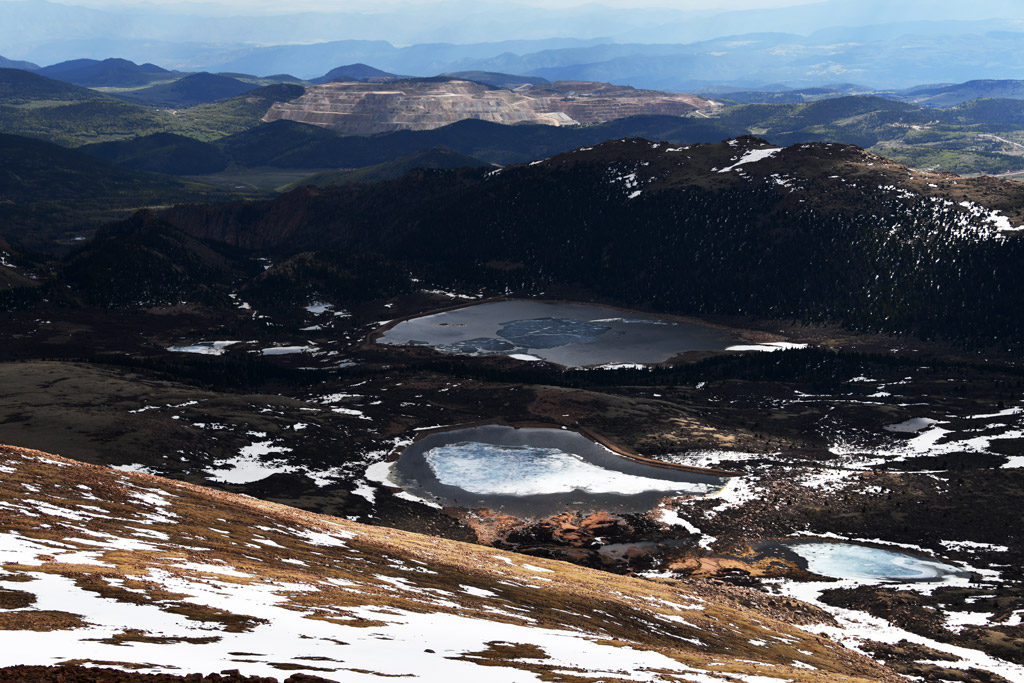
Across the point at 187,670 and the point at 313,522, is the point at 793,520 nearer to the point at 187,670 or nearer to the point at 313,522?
the point at 313,522

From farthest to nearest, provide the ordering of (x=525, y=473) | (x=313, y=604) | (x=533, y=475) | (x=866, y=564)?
(x=525, y=473)
(x=533, y=475)
(x=866, y=564)
(x=313, y=604)

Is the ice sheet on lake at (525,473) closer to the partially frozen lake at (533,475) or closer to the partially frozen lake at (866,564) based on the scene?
the partially frozen lake at (533,475)

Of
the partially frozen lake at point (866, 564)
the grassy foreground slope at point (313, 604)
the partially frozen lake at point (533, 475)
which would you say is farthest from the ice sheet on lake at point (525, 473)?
the grassy foreground slope at point (313, 604)

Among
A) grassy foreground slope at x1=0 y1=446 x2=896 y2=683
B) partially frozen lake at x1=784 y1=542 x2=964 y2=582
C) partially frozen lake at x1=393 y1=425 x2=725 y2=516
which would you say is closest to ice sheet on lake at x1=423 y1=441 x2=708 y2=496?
partially frozen lake at x1=393 y1=425 x2=725 y2=516

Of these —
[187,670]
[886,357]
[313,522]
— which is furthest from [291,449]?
[886,357]

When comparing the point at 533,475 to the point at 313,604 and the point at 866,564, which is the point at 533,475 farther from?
the point at 313,604

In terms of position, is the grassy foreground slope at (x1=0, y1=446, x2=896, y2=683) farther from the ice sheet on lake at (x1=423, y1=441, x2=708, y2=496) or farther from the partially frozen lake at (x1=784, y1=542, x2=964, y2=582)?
the ice sheet on lake at (x1=423, y1=441, x2=708, y2=496)

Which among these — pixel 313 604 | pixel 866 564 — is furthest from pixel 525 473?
pixel 313 604
